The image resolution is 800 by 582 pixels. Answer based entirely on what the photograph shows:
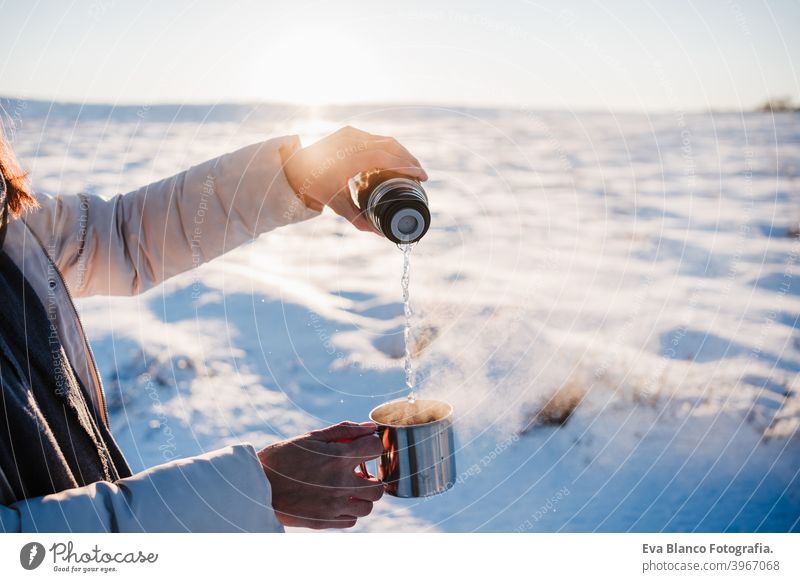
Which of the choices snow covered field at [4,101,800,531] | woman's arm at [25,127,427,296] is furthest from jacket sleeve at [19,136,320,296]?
snow covered field at [4,101,800,531]

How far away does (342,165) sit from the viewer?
0.88m

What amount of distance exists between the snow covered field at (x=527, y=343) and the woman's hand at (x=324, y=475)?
444 mm

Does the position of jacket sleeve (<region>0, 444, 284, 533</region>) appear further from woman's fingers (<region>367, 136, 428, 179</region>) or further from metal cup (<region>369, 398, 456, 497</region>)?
woman's fingers (<region>367, 136, 428, 179</region>)

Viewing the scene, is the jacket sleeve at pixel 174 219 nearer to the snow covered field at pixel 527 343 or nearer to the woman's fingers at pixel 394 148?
the woman's fingers at pixel 394 148

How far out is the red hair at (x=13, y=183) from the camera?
0.77 metres

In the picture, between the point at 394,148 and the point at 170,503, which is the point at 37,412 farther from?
the point at 394,148

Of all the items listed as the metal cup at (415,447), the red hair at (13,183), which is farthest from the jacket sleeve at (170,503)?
the red hair at (13,183)

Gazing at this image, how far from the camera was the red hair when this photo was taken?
0.77 m

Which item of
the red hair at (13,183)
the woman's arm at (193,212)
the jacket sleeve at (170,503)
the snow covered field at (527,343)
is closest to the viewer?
the jacket sleeve at (170,503)

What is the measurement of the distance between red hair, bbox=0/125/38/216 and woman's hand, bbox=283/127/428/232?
31 cm

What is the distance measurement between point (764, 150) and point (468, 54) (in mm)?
2102

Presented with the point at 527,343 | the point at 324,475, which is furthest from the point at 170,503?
the point at 527,343

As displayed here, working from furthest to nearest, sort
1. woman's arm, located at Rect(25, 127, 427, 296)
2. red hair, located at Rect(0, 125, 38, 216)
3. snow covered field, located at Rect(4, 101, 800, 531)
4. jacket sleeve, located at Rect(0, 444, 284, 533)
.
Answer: snow covered field, located at Rect(4, 101, 800, 531) < woman's arm, located at Rect(25, 127, 427, 296) < red hair, located at Rect(0, 125, 38, 216) < jacket sleeve, located at Rect(0, 444, 284, 533)
